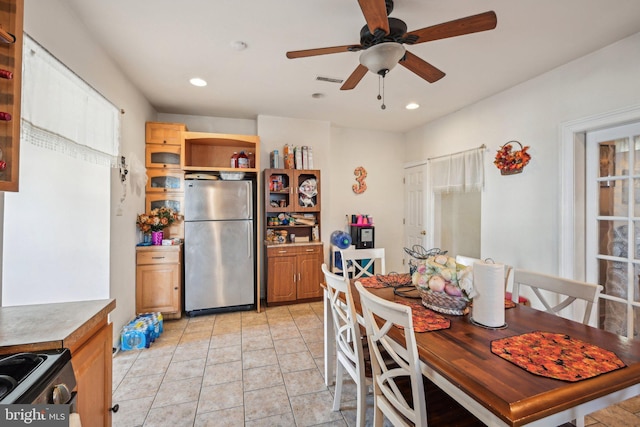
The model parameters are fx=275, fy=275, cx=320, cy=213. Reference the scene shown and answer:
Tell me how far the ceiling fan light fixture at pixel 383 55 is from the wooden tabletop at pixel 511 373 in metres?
1.52

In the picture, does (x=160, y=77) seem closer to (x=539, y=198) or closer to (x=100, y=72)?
(x=100, y=72)

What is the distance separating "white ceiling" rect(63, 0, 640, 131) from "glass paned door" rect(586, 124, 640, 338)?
86cm

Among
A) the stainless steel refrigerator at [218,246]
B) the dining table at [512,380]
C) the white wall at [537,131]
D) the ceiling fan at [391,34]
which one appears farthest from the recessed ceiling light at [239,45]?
the white wall at [537,131]

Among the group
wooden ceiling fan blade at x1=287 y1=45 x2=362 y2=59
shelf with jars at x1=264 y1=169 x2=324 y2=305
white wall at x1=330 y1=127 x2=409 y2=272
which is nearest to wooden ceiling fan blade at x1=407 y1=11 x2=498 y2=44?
wooden ceiling fan blade at x1=287 y1=45 x2=362 y2=59

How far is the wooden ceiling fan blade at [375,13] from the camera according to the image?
133 centimetres

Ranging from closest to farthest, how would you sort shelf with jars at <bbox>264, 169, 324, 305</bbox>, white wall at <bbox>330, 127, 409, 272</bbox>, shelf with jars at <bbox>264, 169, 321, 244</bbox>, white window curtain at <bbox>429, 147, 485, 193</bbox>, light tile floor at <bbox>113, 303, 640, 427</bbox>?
Result: light tile floor at <bbox>113, 303, 640, 427</bbox>
white window curtain at <bbox>429, 147, 485, 193</bbox>
shelf with jars at <bbox>264, 169, 324, 305</bbox>
shelf with jars at <bbox>264, 169, 321, 244</bbox>
white wall at <bbox>330, 127, 409, 272</bbox>

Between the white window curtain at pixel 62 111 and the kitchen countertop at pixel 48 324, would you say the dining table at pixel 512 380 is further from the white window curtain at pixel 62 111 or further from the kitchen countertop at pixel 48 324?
the white window curtain at pixel 62 111

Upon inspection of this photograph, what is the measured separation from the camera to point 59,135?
1751mm

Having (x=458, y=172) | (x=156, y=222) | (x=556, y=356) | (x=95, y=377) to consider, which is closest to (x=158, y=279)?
(x=156, y=222)

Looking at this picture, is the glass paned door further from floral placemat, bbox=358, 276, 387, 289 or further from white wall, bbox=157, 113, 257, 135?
white wall, bbox=157, 113, 257, 135

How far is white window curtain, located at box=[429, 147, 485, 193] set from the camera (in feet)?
11.5

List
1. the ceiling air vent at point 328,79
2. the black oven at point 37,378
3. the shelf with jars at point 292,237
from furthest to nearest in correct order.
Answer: the shelf with jars at point 292,237 → the ceiling air vent at point 328,79 → the black oven at point 37,378

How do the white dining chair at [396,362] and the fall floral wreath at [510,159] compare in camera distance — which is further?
the fall floral wreath at [510,159]

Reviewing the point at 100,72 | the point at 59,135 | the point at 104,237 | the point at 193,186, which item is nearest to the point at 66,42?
the point at 100,72
